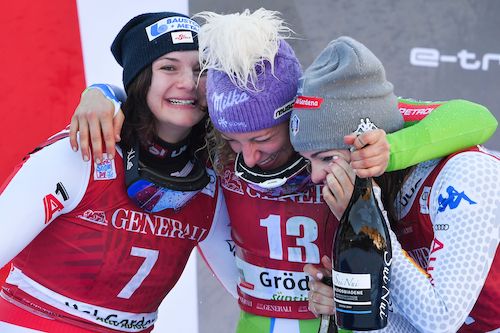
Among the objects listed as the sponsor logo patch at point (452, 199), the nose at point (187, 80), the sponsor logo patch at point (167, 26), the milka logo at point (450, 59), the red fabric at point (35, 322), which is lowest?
the red fabric at point (35, 322)

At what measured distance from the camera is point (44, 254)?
2.12 meters

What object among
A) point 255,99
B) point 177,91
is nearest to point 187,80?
point 177,91

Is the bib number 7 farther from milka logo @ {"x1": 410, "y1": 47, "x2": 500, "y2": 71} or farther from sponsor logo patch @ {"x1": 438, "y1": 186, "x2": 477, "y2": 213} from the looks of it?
milka logo @ {"x1": 410, "y1": 47, "x2": 500, "y2": 71}

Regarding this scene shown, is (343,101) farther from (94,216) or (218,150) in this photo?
(94,216)

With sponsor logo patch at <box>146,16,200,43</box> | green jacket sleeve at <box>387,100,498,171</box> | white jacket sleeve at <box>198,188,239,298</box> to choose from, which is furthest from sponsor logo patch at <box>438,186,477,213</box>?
sponsor logo patch at <box>146,16,200,43</box>

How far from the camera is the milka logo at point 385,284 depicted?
1608 mm

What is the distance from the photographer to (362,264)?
1.62 m

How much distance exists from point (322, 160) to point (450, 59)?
1261 mm

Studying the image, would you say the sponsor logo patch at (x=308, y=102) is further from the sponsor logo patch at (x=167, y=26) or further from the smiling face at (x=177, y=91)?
the sponsor logo patch at (x=167, y=26)

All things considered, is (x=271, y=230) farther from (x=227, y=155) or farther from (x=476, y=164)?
Result: (x=476, y=164)

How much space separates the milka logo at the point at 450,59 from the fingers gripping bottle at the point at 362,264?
1331 mm

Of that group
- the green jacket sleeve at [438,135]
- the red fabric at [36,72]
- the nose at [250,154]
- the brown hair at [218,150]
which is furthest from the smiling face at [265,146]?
the red fabric at [36,72]

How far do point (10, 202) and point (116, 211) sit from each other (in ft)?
0.98

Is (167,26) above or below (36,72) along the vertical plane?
above
